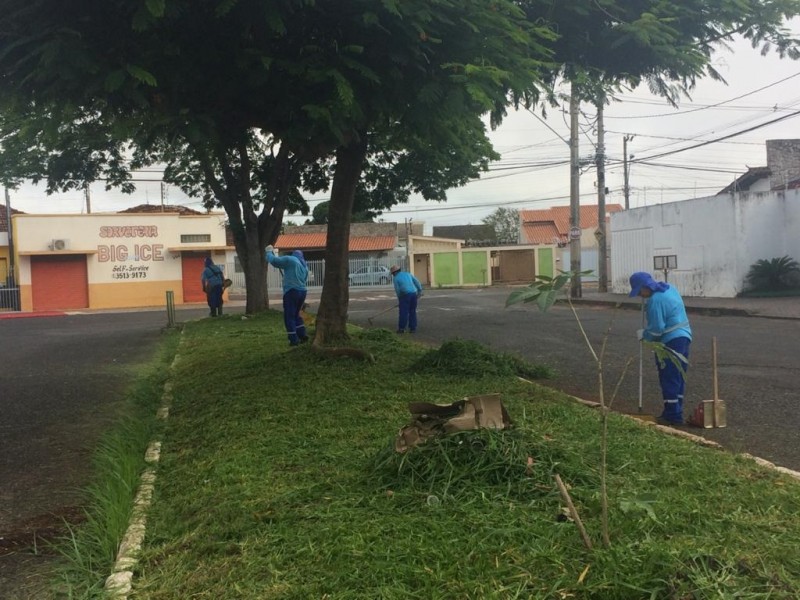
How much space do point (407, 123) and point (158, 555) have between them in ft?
15.1

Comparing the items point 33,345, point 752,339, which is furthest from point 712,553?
point 33,345

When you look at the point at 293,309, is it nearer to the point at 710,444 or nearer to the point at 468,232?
the point at 710,444

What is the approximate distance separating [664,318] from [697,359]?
4.35 metres

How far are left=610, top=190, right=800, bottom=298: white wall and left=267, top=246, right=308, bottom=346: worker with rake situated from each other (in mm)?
18269

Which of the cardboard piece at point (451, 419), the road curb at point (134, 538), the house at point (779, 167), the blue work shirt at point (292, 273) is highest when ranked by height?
the house at point (779, 167)

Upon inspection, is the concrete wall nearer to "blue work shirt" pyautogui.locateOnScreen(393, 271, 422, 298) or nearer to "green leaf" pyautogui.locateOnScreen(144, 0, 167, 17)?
"blue work shirt" pyautogui.locateOnScreen(393, 271, 422, 298)

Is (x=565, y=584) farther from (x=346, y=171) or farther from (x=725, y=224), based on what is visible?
(x=725, y=224)

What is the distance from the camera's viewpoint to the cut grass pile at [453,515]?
111 inches

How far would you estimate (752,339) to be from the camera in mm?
12773

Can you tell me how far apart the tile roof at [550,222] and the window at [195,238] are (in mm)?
31598

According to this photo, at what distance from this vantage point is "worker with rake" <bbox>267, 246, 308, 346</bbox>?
1085 centimetres

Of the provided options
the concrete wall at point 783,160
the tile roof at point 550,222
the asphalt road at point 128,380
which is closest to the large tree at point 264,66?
the asphalt road at point 128,380

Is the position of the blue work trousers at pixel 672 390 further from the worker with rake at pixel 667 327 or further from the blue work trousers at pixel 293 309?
the blue work trousers at pixel 293 309

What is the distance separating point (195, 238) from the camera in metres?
36.1
